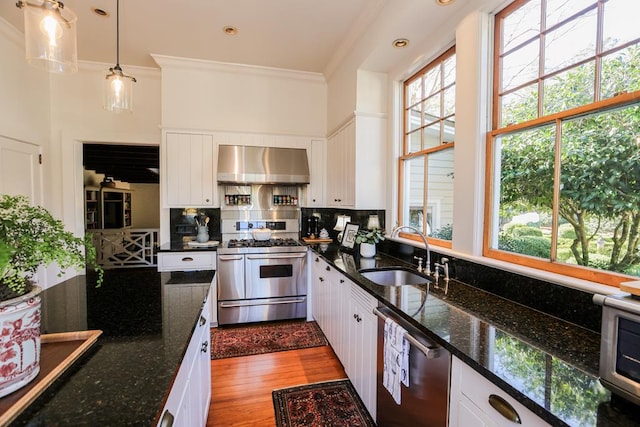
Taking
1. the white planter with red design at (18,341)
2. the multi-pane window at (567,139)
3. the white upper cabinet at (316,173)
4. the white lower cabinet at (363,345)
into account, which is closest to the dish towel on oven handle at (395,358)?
the white lower cabinet at (363,345)

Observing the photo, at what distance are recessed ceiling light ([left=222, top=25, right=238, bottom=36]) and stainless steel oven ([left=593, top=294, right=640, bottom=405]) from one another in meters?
3.35

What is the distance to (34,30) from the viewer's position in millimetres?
1402

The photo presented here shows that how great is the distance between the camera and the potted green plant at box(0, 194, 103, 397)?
0.74 metres

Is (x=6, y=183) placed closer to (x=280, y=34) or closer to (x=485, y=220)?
(x=280, y=34)

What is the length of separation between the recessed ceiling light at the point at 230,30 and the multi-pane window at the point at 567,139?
2.35 meters

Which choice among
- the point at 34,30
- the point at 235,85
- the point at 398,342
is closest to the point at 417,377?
the point at 398,342

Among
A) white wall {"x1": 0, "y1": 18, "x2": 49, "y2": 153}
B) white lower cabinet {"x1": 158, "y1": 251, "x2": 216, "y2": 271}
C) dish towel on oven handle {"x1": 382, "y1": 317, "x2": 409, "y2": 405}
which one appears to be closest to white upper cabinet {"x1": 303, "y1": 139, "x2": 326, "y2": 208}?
white lower cabinet {"x1": 158, "y1": 251, "x2": 216, "y2": 271}

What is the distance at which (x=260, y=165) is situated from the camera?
140 inches

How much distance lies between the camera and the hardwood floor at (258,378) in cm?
199

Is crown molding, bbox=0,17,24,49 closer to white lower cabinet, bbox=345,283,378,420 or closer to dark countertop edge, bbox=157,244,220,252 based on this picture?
dark countertop edge, bbox=157,244,220,252

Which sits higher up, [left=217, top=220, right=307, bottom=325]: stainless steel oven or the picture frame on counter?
the picture frame on counter

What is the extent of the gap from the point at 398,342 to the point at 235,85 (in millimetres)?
3566

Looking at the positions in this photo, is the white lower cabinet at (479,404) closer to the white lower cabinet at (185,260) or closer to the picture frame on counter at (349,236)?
the picture frame on counter at (349,236)

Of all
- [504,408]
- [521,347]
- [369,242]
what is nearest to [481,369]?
[504,408]
